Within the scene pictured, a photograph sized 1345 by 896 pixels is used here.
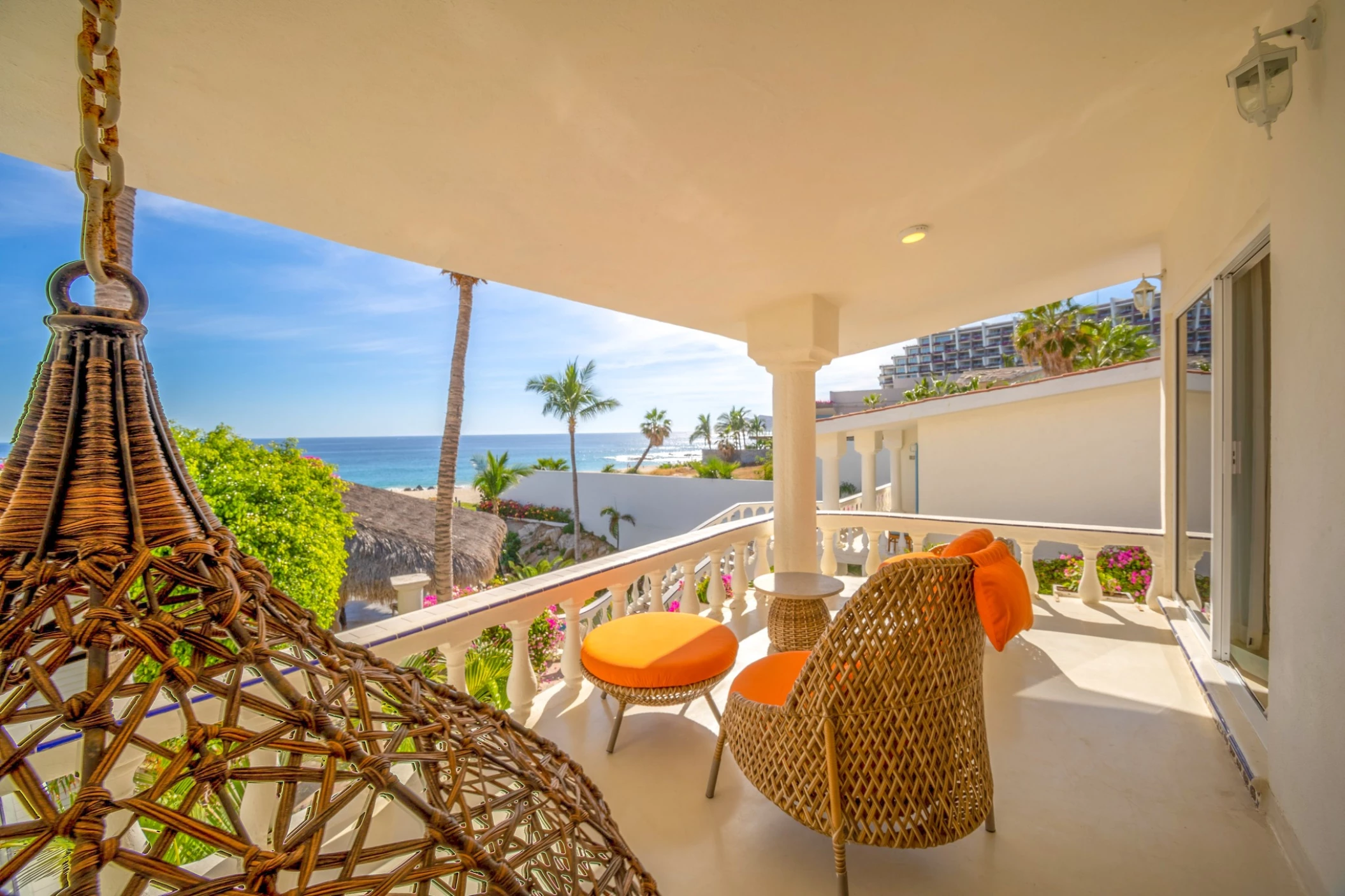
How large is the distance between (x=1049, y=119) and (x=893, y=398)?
2427 cm

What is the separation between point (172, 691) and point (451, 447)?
1040 centimetres

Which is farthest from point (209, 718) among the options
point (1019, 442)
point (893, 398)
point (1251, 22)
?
point (893, 398)

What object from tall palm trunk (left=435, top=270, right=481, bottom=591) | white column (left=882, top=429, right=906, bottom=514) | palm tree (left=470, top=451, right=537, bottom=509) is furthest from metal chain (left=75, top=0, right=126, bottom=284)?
palm tree (left=470, top=451, right=537, bottom=509)

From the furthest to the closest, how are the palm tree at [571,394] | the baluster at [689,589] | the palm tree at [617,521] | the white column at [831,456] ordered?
the palm tree at [571,394] < the palm tree at [617,521] < the white column at [831,456] < the baluster at [689,589]

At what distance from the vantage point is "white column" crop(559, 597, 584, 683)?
2.86 meters

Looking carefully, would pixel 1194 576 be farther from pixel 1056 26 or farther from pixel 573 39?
pixel 573 39

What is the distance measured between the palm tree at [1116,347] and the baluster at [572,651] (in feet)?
52.0

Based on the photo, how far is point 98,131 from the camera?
597 mm

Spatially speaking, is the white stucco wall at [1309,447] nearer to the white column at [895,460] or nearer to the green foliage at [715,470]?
the white column at [895,460]

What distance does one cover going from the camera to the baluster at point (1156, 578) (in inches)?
155

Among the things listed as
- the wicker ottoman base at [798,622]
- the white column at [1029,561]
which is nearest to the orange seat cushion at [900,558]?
the wicker ottoman base at [798,622]

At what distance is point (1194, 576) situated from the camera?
12.3ft

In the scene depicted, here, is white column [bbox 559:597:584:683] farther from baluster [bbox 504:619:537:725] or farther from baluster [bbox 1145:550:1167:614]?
baluster [bbox 1145:550:1167:614]

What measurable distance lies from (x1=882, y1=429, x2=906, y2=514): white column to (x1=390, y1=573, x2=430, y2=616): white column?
7860mm
